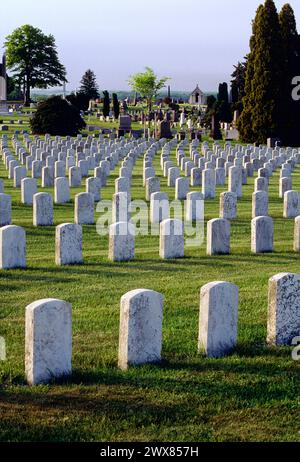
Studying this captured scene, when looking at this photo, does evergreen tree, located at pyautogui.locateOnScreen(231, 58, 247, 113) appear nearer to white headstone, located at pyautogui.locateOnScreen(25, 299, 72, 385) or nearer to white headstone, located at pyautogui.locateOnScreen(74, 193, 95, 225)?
white headstone, located at pyautogui.locateOnScreen(74, 193, 95, 225)

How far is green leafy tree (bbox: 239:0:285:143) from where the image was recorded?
4825 cm

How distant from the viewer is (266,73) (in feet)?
159

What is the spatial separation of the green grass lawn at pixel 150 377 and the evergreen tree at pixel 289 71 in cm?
3695

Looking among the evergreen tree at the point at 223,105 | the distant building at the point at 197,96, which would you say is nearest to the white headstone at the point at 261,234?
the evergreen tree at the point at 223,105

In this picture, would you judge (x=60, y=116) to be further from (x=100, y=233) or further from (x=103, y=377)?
(x=103, y=377)

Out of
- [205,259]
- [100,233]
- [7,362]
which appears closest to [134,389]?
[7,362]

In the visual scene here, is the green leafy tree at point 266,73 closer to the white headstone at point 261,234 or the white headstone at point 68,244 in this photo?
the white headstone at point 261,234

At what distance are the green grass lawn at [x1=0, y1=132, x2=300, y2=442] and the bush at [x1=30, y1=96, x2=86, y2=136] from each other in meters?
40.3

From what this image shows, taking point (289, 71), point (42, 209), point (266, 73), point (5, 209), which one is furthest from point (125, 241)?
point (289, 71)

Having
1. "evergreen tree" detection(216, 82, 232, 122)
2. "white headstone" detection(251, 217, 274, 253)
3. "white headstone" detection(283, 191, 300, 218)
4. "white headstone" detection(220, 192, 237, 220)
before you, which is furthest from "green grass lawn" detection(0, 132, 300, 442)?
"evergreen tree" detection(216, 82, 232, 122)

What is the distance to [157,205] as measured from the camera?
18531mm

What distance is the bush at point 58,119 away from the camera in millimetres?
53031

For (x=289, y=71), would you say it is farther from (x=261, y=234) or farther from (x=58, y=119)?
(x=261, y=234)

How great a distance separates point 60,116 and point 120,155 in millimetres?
15217
